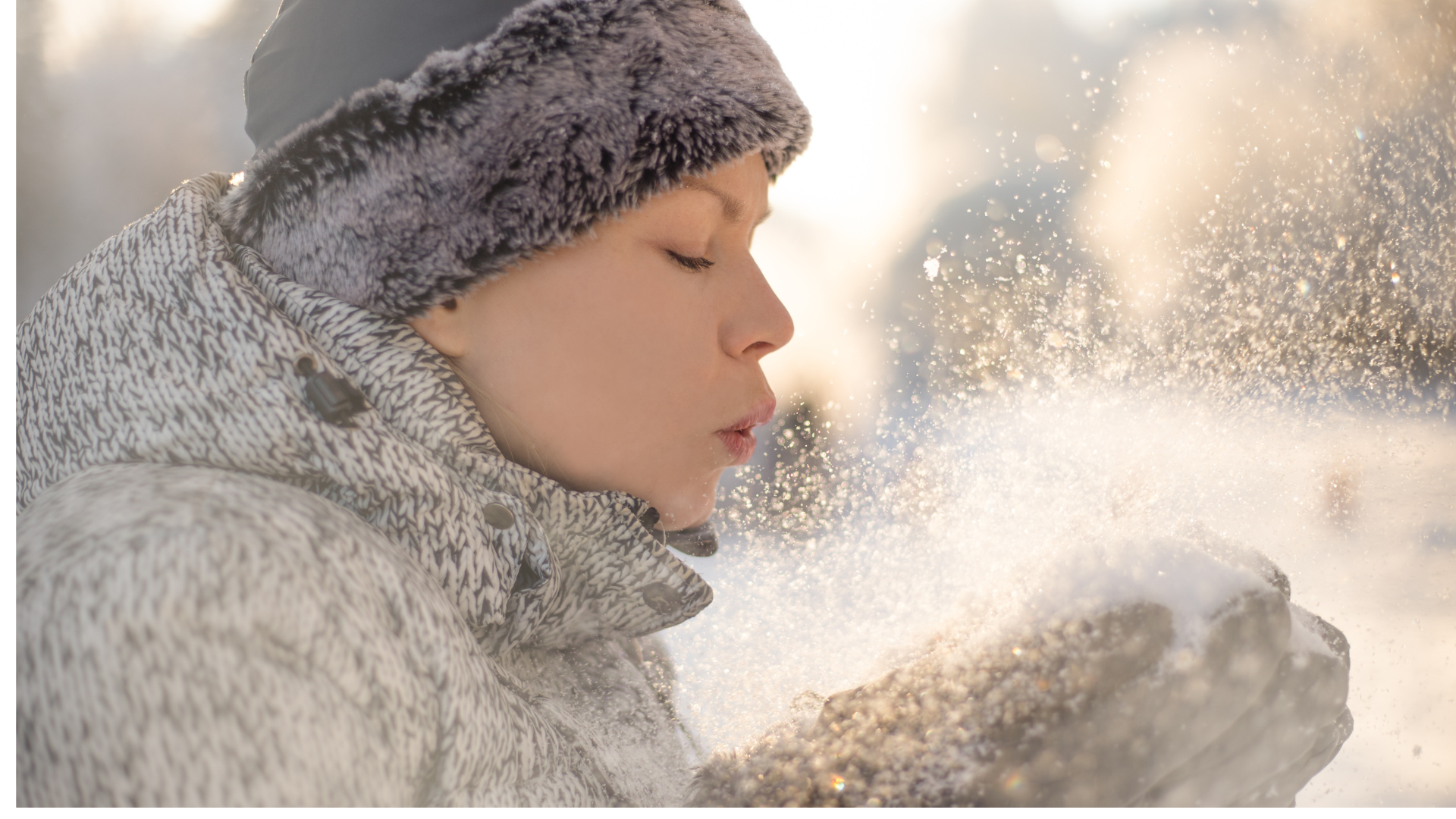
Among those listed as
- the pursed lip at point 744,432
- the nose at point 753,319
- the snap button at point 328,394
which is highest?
the nose at point 753,319

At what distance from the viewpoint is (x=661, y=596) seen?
65cm

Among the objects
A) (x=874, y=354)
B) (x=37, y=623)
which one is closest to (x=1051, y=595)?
(x=37, y=623)

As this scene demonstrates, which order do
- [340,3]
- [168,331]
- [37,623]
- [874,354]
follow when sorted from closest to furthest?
[37,623] → [168,331] → [340,3] → [874,354]

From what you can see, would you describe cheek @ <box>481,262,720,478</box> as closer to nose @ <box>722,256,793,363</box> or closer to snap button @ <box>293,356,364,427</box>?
nose @ <box>722,256,793,363</box>

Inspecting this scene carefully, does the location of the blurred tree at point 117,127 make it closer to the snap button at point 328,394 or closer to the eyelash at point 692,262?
the snap button at point 328,394

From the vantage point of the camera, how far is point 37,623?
351mm

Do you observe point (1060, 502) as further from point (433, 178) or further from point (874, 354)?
point (433, 178)

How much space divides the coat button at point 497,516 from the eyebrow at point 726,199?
297mm

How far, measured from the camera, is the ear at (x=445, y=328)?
61 cm

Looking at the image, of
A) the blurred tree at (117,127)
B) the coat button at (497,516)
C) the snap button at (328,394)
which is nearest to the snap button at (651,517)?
the coat button at (497,516)

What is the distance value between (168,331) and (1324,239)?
130 cm

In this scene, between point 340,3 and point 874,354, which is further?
point 874,354

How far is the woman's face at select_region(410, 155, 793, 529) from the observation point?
2.00 ft

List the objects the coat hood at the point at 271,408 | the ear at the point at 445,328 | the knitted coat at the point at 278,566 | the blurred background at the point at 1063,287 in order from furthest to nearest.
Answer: the blurred background at the point at 1063,287
the ear at the point at 445,328
the coat hood at the point at 271,408
the knitted coat at the point at 278,566
